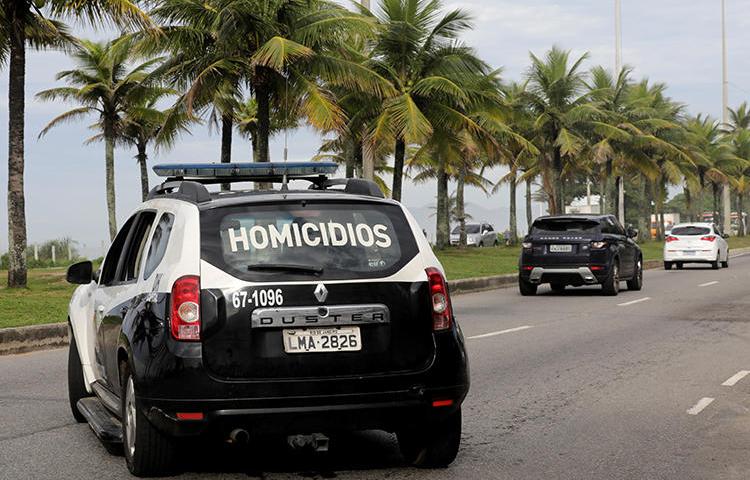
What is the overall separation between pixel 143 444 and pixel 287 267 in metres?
1.27

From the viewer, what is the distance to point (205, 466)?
659 centimetres

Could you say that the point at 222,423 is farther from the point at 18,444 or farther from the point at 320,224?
the point at 18,444

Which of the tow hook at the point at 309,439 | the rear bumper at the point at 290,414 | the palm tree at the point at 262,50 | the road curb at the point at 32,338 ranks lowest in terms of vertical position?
the road curb at the point at 32,338

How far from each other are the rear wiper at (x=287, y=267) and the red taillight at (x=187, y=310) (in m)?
0.32

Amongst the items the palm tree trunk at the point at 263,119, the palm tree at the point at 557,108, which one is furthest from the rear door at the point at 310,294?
the palm tree at the point at 557,108

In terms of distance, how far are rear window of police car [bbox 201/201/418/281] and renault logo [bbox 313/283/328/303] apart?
7 centimetres

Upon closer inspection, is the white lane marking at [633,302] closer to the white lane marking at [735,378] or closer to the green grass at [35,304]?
the white lane marking at [735,378]

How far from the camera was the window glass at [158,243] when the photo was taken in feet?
20.6

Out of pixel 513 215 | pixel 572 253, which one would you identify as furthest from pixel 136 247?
pixel 513 215

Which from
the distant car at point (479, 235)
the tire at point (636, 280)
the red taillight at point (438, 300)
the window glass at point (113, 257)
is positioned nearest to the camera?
the red taillight at point (438, 300)

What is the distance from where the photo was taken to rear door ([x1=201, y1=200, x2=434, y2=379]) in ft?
19.0

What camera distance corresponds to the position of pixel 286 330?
19.1ft

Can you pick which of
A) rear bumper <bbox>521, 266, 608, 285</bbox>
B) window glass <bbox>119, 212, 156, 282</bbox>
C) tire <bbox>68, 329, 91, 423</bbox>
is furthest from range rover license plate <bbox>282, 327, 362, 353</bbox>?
rear bumper <bbox>521, 266, 608, 285</bbox>

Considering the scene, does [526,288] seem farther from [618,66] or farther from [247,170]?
[618,66]
